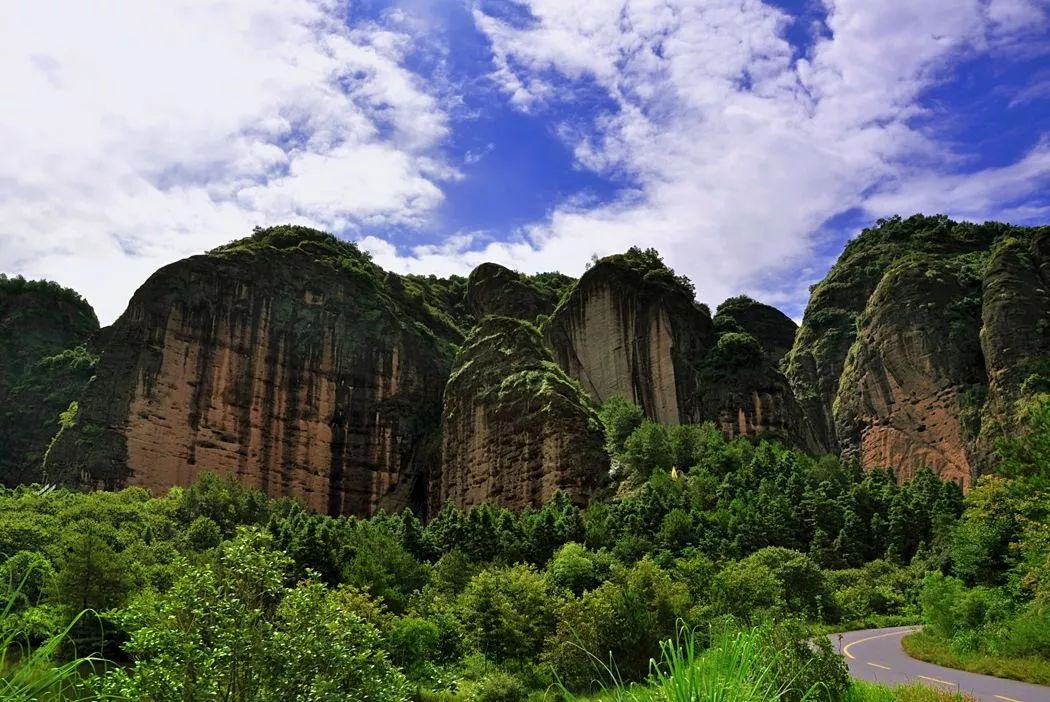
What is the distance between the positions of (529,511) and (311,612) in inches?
1782

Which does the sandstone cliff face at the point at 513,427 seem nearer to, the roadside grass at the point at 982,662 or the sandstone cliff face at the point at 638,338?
the sandstone cliff face at the point at 638,338

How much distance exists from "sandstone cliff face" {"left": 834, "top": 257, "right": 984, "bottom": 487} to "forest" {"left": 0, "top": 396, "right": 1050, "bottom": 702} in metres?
5.36

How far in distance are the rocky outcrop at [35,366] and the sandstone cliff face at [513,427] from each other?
171 ft

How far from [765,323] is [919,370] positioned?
5206cm

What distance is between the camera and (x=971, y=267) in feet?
269

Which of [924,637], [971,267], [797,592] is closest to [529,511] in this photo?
[797,592]

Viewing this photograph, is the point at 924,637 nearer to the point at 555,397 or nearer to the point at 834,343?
the point at 555,397

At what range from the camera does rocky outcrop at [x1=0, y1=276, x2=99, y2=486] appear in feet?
319

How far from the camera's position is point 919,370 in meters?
74.3

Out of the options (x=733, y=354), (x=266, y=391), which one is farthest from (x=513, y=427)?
(x=266, y=391)

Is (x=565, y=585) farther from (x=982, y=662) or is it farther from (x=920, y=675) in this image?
(x=920, y=675)

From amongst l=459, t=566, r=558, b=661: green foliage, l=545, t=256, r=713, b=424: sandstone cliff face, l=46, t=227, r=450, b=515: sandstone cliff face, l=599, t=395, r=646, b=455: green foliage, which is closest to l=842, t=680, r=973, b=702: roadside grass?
l=459, t=566, r=558, b=661: green foliage

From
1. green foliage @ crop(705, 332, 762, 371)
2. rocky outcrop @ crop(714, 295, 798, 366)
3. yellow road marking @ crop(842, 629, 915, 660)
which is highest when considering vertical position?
rocky outcrop @ crop(714, 295, 798, 366)

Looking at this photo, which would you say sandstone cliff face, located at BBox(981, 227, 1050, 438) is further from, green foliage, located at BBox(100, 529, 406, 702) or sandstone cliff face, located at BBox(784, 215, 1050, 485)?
green foliage, located at BBox(100, 529, 406, 702)
